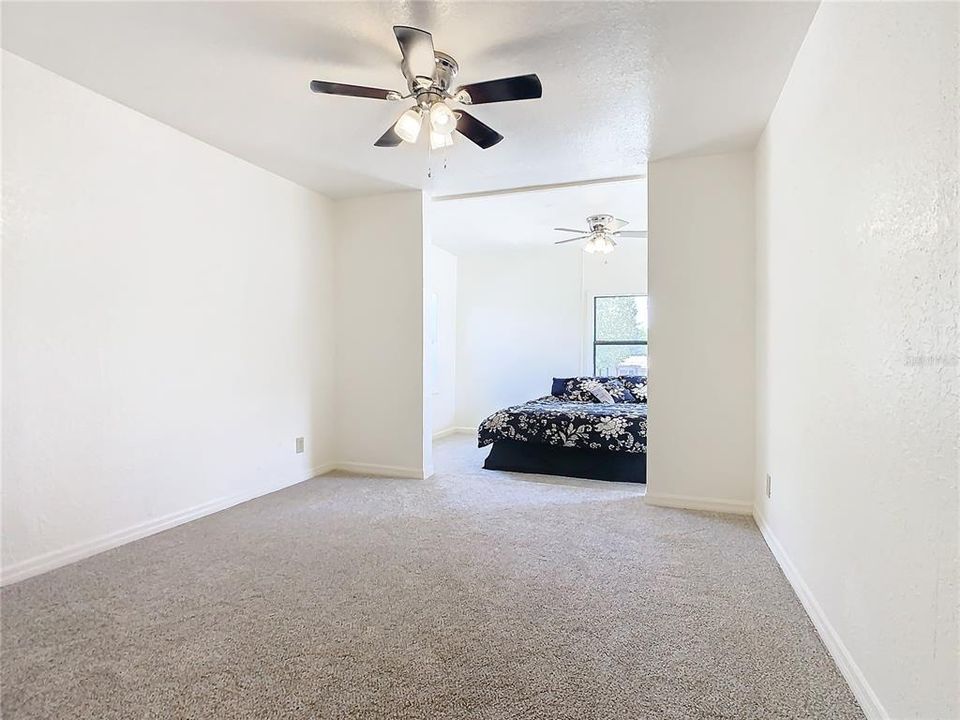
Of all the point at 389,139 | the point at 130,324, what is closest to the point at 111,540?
the point at 130,324

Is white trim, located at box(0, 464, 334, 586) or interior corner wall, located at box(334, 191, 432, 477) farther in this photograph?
interior corner wall, located at box(334, 191, 432, 477)

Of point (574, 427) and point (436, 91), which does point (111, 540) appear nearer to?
point (436, 91)

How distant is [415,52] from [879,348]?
74.1 inches

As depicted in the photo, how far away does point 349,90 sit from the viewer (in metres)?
2.19

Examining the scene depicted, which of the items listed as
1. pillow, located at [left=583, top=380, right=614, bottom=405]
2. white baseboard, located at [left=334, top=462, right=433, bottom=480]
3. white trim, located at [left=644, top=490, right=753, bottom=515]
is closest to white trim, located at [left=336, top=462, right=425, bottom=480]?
white baseboard, located at [left=334, top=462, right=433, bottom=480]

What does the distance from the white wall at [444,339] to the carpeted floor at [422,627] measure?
3.56 m

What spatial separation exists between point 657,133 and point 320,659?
320 cm

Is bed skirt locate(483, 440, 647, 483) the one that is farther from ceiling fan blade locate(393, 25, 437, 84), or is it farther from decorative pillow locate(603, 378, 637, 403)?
ceiling fan blade locate(393, 25, 437, 84)

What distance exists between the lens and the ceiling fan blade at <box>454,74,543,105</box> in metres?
2.11

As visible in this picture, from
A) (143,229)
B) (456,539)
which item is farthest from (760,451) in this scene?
(143,229)

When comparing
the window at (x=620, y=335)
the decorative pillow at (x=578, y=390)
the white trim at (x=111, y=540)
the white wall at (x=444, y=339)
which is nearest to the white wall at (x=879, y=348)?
the white trim at (x=111, y=540)

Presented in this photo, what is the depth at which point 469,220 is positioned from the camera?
5410 millimetres

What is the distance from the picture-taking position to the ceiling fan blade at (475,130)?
246 centimetres

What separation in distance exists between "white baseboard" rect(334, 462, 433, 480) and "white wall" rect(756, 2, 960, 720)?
276cm
